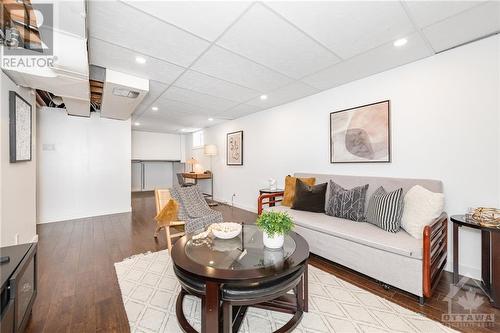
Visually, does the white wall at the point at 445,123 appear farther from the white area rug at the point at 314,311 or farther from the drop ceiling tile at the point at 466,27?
the white area rug at the point at 314,311

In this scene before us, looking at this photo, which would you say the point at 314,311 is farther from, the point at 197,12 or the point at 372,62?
the point at 372,62

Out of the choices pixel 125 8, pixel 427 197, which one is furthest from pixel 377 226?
pixel 125 8

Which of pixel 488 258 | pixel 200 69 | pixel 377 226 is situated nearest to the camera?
pixel 488 258

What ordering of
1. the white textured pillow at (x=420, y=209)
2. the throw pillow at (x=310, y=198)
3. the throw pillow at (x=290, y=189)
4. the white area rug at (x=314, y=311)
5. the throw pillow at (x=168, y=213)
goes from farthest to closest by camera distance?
the throw pillow at (x=290, y=189), the throw pillow at (x=310, y=198), the throw pillow at (x=168, y=213), the white textured pillow at (x=420, y=209), the white area rug at (x=314, y=311)

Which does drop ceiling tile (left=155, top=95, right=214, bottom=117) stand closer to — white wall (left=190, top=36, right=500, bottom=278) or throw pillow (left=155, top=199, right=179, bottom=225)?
throw pillow (left=155, top=199, right=179, bottom=225)

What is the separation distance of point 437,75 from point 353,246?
2.18 metres

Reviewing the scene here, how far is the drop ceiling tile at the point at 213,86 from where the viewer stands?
3.02 m

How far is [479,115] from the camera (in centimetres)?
212

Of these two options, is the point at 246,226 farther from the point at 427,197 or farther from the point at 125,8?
the point at 125,8

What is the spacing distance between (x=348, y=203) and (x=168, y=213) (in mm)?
2382

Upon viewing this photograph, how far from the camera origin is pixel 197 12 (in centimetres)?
172

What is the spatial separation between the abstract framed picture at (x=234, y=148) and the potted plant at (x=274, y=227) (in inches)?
151

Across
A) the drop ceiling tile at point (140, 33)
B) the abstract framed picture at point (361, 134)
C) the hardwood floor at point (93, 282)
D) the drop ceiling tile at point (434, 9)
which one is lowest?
the hardwood floor at point (93, 282)

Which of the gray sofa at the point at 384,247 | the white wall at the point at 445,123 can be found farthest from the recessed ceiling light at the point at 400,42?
the gray sofa at the point at 384,247
